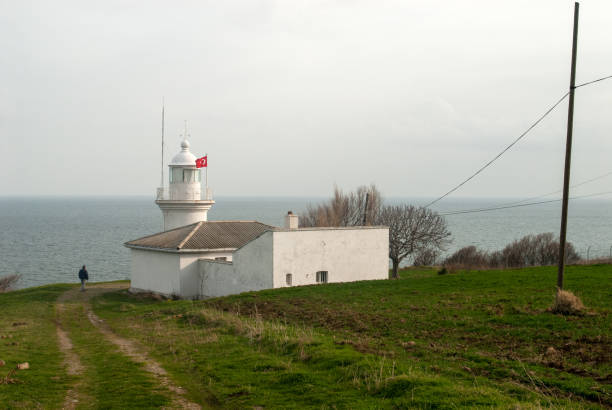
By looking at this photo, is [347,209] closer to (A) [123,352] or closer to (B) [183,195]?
(B) [183,195]

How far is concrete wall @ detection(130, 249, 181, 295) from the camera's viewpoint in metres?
34.1

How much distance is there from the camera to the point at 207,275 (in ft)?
111

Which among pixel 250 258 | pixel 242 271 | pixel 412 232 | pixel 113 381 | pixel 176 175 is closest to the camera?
pixel 113 381

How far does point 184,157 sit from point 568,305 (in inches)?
1223

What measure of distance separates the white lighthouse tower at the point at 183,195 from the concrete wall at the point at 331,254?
473 inches

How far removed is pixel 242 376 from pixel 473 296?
12.3 meters

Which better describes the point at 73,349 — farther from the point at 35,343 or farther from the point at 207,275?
the point at 207,275

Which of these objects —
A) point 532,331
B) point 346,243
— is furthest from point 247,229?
point 532,331

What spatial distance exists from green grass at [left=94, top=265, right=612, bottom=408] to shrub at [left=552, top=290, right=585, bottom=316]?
0.52 meters

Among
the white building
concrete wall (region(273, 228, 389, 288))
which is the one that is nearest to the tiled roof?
the white building

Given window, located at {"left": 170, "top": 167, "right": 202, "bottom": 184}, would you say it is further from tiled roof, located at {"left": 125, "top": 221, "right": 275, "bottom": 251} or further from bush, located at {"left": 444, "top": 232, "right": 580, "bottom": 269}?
bush, located at {"left": 444, "top": 232, "right": 580, "bottom": 269}

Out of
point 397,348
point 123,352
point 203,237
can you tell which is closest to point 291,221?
point 203,237

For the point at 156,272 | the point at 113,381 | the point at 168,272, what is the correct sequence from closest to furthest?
the point at 113,381 < the point at 168,272 < the point at 156,272

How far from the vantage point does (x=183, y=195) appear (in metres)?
40.8
